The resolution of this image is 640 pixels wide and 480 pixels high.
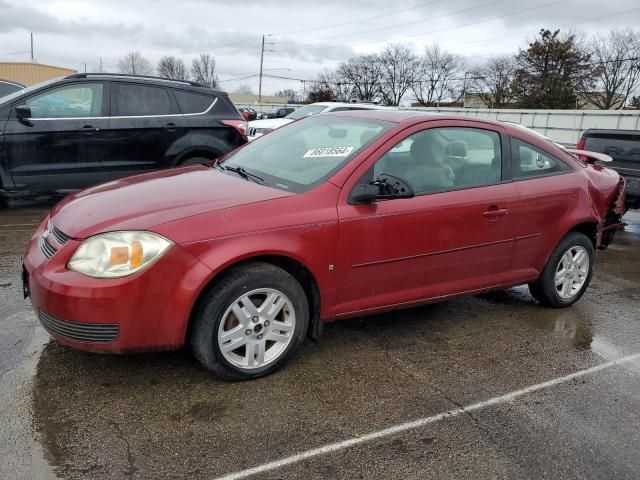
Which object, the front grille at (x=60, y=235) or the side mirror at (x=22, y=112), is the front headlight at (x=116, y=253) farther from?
the side mirror at (x=22, y=112)

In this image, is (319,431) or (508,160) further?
(508,160)

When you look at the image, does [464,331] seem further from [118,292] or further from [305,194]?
[118,292]

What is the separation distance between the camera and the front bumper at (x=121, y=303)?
2791 mm

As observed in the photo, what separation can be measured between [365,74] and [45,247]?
6846 centimetres

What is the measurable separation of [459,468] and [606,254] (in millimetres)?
5238

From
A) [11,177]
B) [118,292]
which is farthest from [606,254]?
[11,177]

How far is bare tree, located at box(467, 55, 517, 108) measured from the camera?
5153 centimetres

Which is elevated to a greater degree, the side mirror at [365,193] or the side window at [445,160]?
the side window at [445,160]

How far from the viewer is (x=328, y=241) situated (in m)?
3.29

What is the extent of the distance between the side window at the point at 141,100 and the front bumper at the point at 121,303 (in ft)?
15.3

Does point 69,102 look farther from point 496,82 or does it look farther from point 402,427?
point 496,82

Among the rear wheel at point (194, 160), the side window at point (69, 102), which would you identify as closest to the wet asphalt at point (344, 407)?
the side window at point (69, 102)

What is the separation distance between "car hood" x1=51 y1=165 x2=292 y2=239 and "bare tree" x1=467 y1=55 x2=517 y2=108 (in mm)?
50691

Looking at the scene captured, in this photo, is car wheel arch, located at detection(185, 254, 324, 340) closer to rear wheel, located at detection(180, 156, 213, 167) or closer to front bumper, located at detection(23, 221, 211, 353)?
front bumper, located at detection(23, 221, 211, 353)
